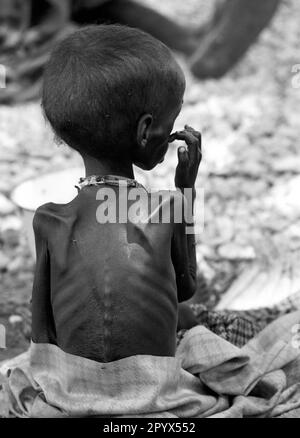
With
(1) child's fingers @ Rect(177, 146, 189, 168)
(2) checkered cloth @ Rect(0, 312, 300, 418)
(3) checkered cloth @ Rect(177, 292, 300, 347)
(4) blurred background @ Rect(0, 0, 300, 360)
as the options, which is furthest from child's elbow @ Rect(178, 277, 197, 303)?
(4) blurred background @ Rect(0, 0, 300, 360)

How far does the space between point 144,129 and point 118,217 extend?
190 millimetres

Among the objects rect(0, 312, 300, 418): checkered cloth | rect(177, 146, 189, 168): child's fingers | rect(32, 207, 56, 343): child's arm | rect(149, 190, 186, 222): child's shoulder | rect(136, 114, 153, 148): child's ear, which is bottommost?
rect(0, 312, 300, 418): checkered cloth

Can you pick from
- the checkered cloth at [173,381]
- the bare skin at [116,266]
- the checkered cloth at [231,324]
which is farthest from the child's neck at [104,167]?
the checkered cloth at [231,324]

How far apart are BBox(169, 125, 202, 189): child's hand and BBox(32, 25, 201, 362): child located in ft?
0.08

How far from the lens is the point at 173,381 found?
1811mm

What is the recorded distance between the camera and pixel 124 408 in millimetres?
1746

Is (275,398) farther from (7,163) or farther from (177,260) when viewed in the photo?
(7,163)

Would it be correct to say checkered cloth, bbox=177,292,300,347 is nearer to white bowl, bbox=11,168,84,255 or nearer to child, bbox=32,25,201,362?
child, bbox=32,25,201,362

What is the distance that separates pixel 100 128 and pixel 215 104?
275 cm

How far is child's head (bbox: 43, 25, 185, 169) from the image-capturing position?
5.39 feet

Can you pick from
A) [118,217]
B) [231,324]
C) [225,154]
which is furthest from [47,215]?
[225,154]

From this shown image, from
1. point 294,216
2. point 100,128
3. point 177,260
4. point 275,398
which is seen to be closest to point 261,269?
point 294,216

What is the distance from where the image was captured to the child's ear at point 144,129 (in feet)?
5.55

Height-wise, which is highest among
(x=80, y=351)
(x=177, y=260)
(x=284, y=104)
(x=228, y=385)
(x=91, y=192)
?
(x=91, y=192)
